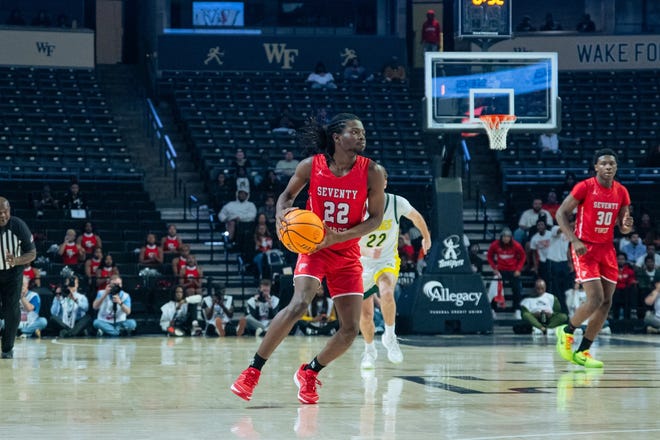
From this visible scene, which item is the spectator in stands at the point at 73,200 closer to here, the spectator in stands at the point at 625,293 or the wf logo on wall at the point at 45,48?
the wf logo on wall at the point at 45,48

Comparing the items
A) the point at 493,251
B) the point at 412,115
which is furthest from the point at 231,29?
the point at 493,251

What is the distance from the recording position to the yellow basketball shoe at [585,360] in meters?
11.3

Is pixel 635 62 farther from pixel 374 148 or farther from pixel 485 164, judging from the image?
pixel 374 148

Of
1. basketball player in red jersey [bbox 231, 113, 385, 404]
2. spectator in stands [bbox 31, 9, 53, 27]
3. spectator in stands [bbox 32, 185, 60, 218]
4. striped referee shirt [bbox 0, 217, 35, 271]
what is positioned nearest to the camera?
basketball player in red jersey [bbox 231, 113, 385, 404]

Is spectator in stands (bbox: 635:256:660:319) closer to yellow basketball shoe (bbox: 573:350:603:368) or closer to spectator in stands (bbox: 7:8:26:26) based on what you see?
yellow basketball shoe (bbox: 573:350:603:368)

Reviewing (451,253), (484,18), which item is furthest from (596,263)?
(484,18)

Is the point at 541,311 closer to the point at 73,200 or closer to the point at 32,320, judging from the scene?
the point at 32,320

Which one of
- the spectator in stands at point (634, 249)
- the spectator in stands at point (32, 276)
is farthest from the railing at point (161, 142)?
the spectator in stands at point (634, 249)

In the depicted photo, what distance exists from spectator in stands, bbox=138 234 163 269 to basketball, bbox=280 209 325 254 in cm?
1259

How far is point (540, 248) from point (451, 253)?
3879 mm

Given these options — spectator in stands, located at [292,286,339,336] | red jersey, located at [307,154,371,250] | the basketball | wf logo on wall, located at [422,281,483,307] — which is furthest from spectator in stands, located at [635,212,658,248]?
the basketball

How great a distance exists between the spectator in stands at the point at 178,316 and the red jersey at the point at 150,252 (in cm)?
143

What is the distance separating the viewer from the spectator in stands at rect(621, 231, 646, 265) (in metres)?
21.1

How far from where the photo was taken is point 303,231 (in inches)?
296
